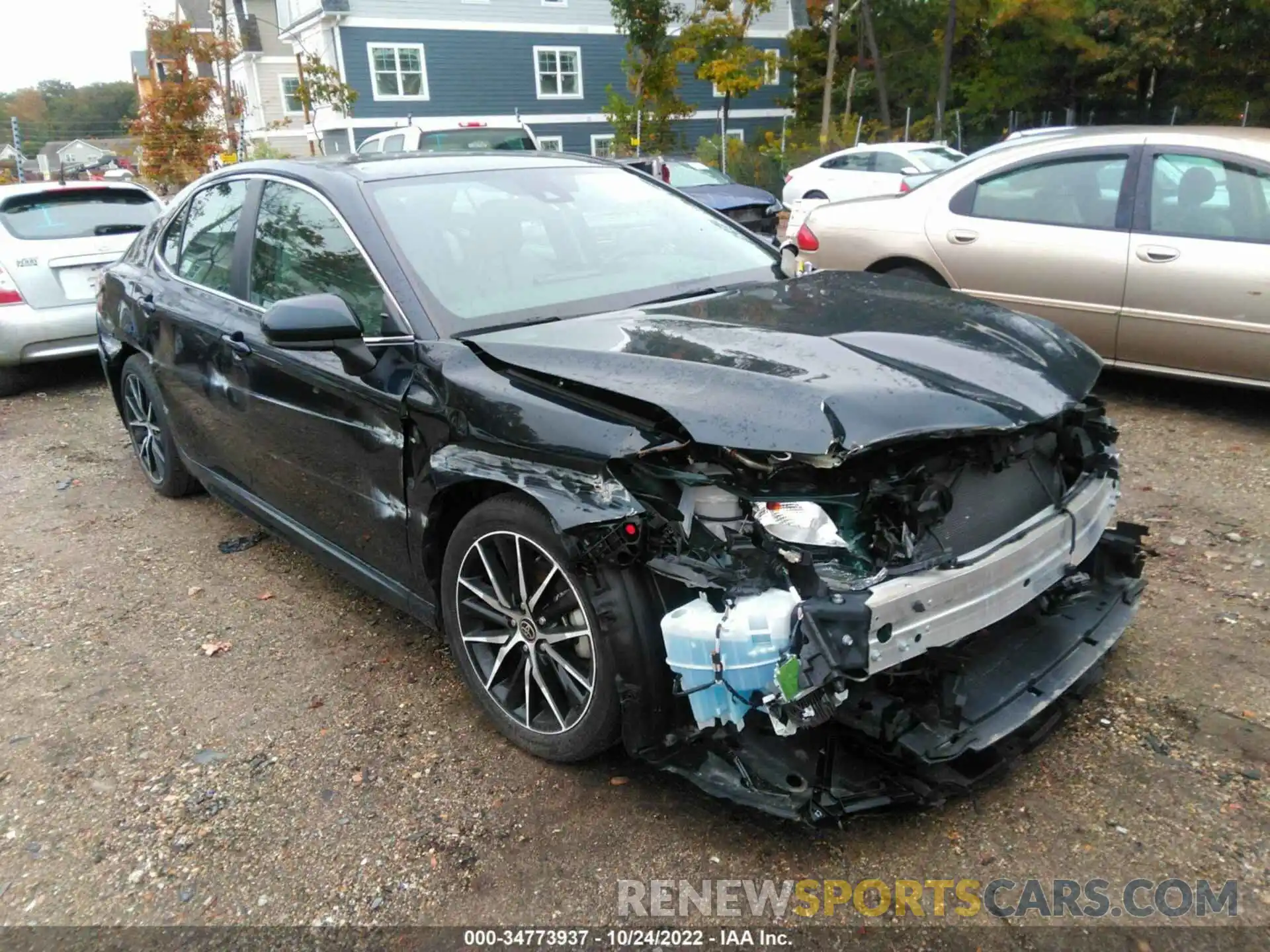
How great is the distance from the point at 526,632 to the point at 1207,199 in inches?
187

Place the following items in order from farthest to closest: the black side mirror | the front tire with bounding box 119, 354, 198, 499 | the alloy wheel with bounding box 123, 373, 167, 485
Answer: the alloy wheel with bounding box 123, 373, 167, 485 < the front tire with bounding box 119, 354, 198, 499 < the black side mirror

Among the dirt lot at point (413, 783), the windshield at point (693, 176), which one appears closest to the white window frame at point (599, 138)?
the windshield at point (693, 176)

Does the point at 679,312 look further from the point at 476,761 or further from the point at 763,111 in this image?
the point at 763,111

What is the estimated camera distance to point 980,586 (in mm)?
2404

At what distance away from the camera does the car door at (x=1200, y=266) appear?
512 centimetres

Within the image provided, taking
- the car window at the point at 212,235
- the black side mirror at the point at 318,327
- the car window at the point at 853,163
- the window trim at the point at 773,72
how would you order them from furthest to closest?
the window trim at the point at 773,72
the car window at the point at 853,163
the car window at the point at 212,235
the black side mirror at the point at 318,327

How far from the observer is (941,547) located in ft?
8.00

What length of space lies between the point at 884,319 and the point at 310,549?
2.37 metres

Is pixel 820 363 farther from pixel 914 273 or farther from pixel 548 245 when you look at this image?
pixel 914 273

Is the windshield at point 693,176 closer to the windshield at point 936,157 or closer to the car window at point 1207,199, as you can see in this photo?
the windshield at point 936,157

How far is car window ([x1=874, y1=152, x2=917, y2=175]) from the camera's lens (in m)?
15.1

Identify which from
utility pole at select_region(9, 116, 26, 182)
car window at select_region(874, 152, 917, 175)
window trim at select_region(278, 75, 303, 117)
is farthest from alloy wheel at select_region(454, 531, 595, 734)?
window trim at select_region(278, 75, 303, 117)

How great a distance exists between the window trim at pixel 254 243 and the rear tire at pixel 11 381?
13.8ft

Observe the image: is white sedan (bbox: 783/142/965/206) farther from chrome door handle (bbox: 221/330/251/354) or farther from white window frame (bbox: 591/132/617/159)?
white window frame (bbox: 591/132/617/159)
